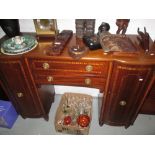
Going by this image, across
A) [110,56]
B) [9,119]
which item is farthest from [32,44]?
[9,119]

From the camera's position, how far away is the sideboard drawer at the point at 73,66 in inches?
52.3

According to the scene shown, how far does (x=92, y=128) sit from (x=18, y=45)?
4.59ft

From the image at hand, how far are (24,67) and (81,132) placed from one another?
3.44ft

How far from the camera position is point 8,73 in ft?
4.85

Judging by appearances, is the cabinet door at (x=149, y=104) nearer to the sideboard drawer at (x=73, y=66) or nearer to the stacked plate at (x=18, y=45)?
the sideboard drawer at (x=73, y=66)

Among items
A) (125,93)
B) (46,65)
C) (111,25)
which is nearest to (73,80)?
(46,65)

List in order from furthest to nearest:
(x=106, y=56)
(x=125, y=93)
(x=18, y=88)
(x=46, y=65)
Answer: (x=18, y=88) < (x=125, y=93) < (x=46, y=65) < (x=106, y=56)

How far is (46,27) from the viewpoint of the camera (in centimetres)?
153

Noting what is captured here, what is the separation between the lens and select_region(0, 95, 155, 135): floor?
1.92 m

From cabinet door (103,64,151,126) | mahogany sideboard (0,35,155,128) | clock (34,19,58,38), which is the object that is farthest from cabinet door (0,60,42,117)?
cabinet door (103,64,151,126)

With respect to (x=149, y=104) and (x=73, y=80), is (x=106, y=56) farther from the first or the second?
(x=149, y=104)

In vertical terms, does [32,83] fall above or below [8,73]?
below

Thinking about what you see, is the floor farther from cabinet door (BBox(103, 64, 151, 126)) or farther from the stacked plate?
the stacked plate
